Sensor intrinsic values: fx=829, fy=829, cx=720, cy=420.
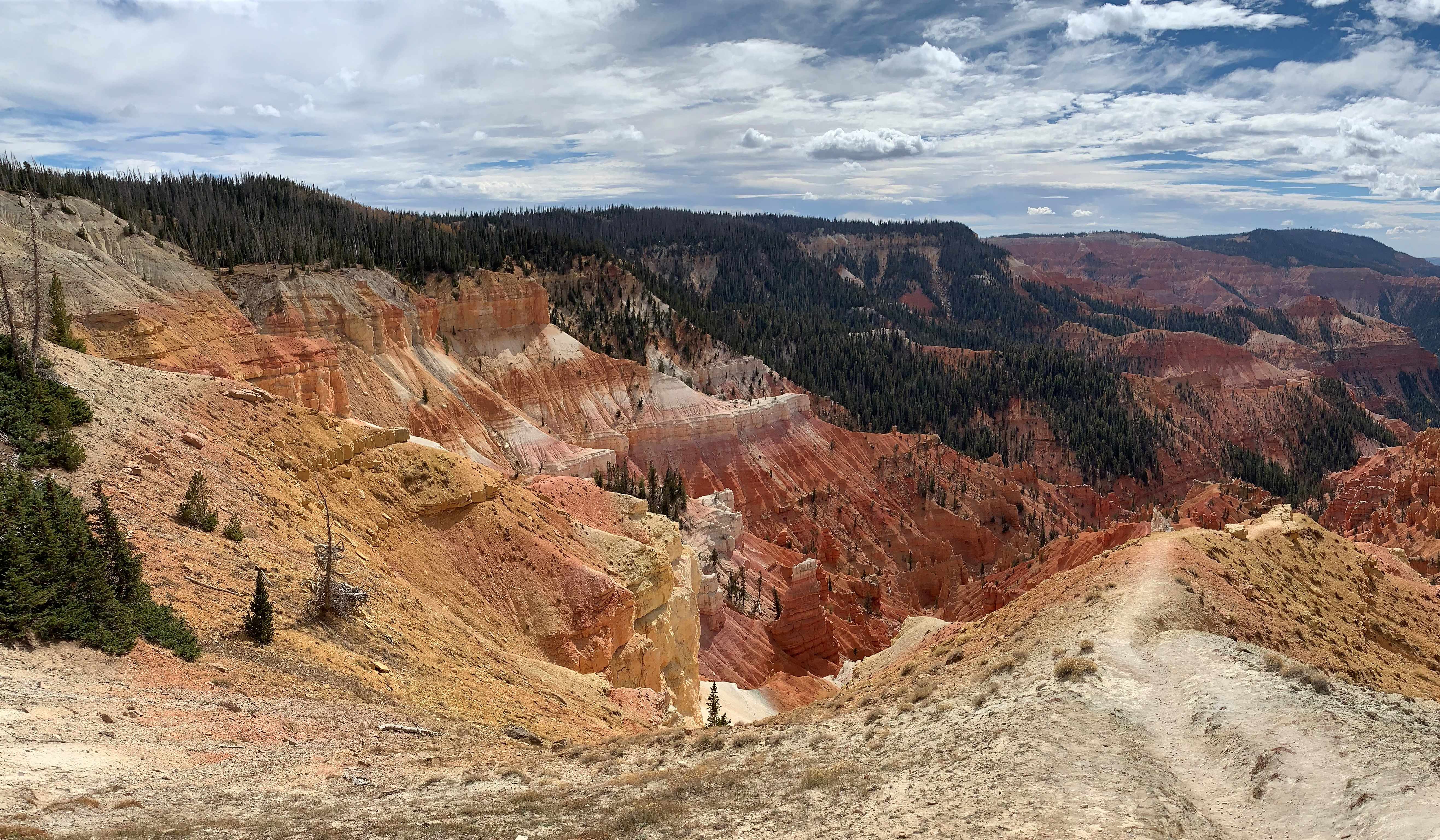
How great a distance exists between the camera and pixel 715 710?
30844 millimetres

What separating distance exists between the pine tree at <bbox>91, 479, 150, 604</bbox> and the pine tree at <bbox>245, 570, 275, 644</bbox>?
1671 millimetres

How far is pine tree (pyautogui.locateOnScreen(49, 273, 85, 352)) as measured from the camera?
84.8 feet

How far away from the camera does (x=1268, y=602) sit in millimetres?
20453

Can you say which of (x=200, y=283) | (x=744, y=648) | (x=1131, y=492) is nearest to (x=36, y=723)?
(x=744, y=648)

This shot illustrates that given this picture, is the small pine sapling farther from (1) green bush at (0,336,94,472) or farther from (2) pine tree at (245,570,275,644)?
(2) pine tree at (245,570,275,644)

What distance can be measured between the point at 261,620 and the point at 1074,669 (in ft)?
49.2

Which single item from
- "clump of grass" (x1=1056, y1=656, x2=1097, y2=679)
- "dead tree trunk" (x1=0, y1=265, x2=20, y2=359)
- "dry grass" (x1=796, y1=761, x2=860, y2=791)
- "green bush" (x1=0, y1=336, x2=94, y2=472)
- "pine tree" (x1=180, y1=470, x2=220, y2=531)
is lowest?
"dry grass" (x1=796, y1=761, x2=860, y2=791)

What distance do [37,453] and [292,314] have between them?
34.3 m

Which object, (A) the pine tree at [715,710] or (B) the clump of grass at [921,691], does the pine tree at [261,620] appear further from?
(A) the pine tree at [715,710]

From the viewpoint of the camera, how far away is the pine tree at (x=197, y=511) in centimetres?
1761

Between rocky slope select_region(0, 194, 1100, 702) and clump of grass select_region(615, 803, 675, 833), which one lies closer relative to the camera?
clump of grass select_region(615, 803, 675, 833)

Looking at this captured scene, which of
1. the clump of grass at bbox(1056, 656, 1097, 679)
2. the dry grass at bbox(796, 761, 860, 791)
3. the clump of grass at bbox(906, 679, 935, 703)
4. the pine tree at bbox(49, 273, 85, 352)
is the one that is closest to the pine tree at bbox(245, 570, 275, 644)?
the dry grass at bbox(796, 761, 860, 791)

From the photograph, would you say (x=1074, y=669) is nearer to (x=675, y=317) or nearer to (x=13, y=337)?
(x=13, y=337)

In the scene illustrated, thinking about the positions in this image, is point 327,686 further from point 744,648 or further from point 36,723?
point 744,648
